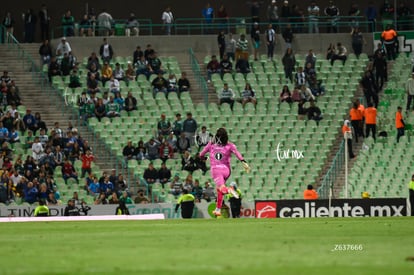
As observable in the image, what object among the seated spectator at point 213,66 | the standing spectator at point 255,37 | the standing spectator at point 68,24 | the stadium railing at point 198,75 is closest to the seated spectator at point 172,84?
the stadium railing at point 198,75

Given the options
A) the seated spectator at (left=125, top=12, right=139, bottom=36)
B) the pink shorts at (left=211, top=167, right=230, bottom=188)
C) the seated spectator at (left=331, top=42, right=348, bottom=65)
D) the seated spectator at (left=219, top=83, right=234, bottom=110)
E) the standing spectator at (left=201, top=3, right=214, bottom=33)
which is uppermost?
the standing spectator at (left=201, top=3, right=214, bottom=33)

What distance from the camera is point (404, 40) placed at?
51.5 meters

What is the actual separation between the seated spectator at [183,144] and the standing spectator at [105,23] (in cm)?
949

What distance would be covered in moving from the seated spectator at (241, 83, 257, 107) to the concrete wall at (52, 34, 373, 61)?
430 cm

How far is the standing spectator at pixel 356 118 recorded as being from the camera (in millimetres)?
45406

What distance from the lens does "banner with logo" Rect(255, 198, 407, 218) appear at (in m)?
36.7

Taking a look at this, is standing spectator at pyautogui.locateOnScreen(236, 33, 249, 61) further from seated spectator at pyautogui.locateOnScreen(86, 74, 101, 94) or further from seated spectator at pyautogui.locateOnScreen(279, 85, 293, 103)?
seated spectator at pyautogui.locateOnScreen(86, 74, 101, 94)

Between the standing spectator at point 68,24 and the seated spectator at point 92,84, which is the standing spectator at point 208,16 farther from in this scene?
the seated spectator at point 92,84

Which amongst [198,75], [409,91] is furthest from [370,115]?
[198,75]

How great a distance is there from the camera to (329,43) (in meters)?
51.9

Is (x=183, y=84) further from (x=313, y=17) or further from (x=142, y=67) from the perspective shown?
(x=313, y=17)

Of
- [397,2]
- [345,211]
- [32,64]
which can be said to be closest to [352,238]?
[345,211]

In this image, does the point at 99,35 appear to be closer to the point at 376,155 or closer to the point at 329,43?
the point at 329,43

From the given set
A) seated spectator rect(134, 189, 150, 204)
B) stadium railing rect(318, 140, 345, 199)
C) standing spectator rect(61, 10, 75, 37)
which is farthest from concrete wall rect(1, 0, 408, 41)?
seated spectator rect(134, 189, 150, 204)
